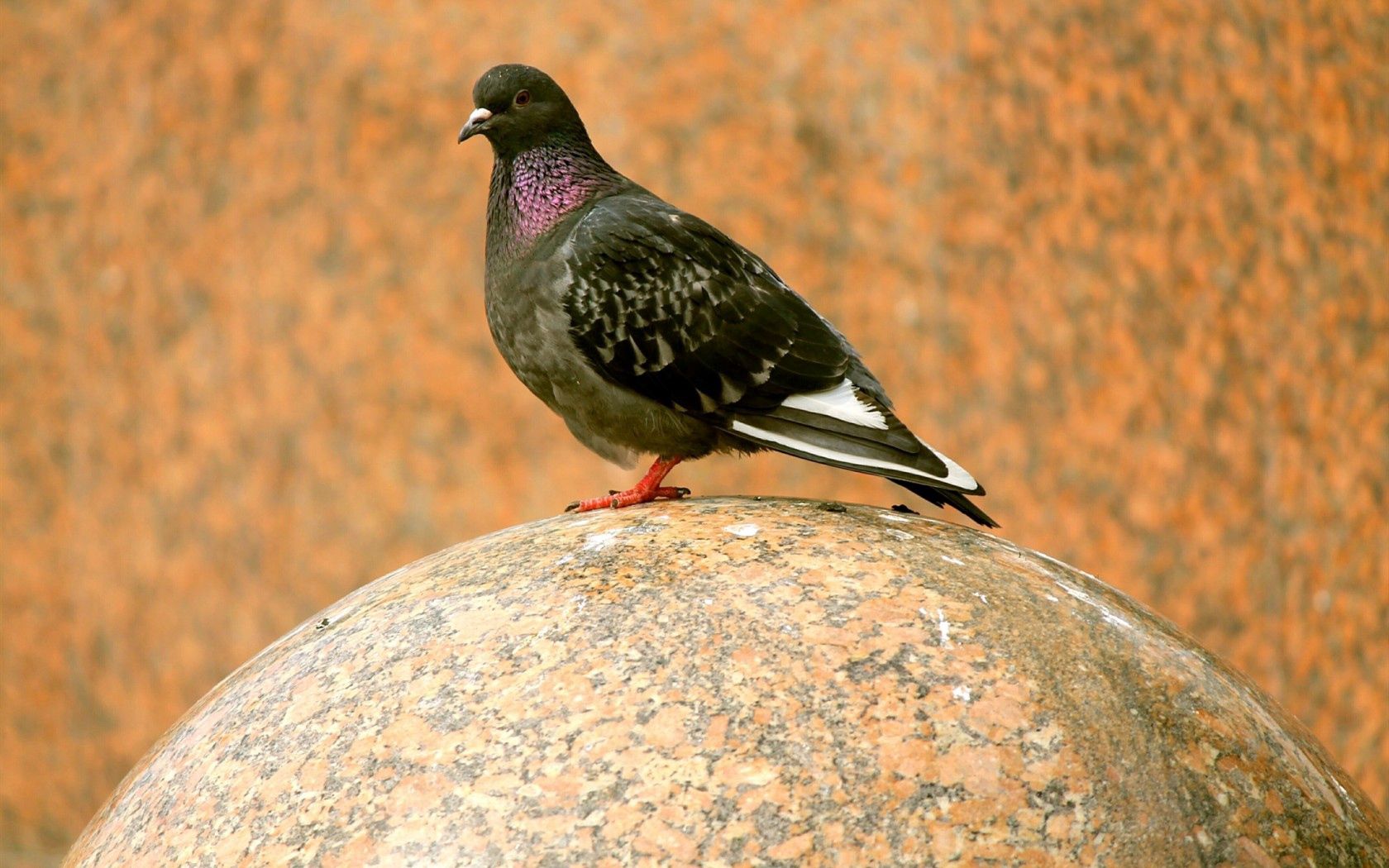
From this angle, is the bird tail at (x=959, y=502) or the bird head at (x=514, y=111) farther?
the bird head at (x=514, y=111)

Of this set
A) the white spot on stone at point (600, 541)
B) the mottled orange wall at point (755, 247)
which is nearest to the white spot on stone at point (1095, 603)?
the white spot on stone at point (600, 541)

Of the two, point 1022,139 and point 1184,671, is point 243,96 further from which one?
point 1184,671

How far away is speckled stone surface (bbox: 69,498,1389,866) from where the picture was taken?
2914 millimetres

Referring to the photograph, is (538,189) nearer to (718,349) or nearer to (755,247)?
(718,349)

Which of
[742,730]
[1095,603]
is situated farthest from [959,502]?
[742,730]

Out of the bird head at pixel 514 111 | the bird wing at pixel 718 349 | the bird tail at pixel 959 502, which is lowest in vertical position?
the bird tail at pixel 959 502

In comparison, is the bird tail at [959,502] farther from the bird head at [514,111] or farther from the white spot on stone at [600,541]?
the bird head at [514,111]

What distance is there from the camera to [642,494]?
4254 mm

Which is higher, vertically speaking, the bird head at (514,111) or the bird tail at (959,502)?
the bird head at (514,111)

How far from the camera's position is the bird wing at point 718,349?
4.12m

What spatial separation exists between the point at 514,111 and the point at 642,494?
3.95ft

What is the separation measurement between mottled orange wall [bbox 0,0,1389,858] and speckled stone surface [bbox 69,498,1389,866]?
2.97 meters

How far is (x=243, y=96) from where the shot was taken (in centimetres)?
725

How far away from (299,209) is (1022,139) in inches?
127
